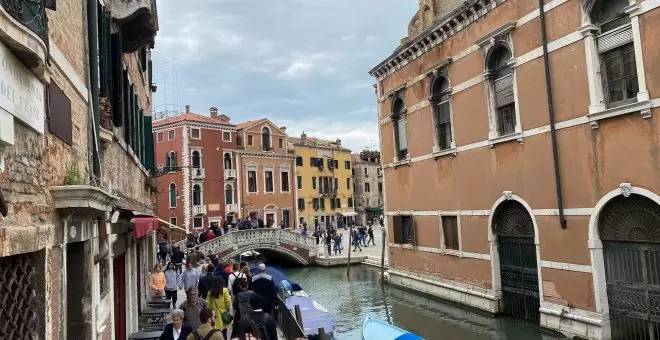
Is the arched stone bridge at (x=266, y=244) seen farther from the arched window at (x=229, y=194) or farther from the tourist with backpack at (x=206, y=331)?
the tourist with backpack at (x=206, y=331)

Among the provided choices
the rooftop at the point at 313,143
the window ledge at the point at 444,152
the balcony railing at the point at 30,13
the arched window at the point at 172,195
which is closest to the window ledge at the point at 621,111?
the window ledge at the point at 444,152

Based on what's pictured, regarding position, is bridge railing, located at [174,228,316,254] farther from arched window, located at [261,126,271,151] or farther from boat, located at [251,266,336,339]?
boat, located at [251,266,336,339]

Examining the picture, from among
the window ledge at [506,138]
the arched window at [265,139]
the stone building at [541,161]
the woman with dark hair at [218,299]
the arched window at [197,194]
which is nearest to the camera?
the woman with dark hair at [218,299]

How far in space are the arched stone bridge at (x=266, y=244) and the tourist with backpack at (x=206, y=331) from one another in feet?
68.5

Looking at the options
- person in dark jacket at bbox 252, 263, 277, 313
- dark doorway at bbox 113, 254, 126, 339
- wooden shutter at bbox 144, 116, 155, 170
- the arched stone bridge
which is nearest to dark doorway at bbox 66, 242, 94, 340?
dark doorway at bbox 113, 254, 126, 339

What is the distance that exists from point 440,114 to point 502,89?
297cm

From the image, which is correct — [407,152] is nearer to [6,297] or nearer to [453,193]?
[453,193]

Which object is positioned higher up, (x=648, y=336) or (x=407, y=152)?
(x=407, y=152)

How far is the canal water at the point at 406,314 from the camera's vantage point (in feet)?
40.4

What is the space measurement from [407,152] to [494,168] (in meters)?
4.80

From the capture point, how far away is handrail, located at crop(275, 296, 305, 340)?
7.40 m

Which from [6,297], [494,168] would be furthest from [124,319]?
[494,168]

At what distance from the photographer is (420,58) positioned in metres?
16.4

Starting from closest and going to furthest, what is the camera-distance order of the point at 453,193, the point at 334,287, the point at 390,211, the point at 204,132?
the point at 453,193 < the point at 390,211 < the point at 334,287 < the point at 204,132
